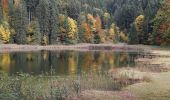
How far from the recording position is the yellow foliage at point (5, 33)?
114800 millimetres

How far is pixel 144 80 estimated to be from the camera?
34.5 metres

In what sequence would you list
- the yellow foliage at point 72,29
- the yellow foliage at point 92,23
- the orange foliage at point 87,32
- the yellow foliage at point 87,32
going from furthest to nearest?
1. the yellow foliage at point 92,23
2. the yellow foliage at point 87,32
3. the orange foliage at point 87,32
4. the yellow foliage at point 72,29

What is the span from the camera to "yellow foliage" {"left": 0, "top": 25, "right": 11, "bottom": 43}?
115 m

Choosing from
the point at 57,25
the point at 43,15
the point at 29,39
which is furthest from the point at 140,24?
the point at 29,39

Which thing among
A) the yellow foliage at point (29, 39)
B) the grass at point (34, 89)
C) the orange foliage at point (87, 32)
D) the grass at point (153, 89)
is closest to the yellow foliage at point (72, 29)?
the orange foliage at point (87, 32)

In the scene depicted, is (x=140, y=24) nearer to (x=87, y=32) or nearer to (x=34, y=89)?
(x=87, y=32)

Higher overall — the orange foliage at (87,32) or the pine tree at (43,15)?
the pine tree at (43,15)

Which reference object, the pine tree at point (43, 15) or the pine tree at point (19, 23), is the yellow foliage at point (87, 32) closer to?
the pine tree at point (43, 15)

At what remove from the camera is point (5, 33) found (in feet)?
385

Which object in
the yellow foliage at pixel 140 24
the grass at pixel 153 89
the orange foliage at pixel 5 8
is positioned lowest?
the grass at pixel 153 89

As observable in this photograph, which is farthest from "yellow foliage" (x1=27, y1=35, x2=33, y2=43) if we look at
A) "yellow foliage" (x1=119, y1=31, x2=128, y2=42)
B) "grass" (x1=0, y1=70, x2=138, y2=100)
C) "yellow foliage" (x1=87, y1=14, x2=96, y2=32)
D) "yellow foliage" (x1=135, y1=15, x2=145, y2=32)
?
"grass" (x1=0, y1=70, x2=138, y2=100)

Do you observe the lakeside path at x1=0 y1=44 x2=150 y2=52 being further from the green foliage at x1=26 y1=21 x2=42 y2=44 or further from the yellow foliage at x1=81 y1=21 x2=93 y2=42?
the yellow foliage at x1=81 y1=21 x2=93 y2=42

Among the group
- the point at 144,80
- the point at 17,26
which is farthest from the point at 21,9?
the point at 144,80

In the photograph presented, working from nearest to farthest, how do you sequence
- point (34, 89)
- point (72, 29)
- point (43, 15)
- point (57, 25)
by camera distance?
point (34, 89) → point (43, 15) → point (57, 25) → point (72, 29)
